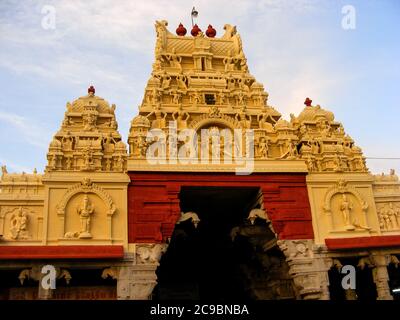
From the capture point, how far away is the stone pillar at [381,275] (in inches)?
655

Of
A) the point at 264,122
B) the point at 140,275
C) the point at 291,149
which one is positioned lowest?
the point at 140,275

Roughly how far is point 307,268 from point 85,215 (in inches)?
344

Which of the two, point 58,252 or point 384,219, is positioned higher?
point 384,219

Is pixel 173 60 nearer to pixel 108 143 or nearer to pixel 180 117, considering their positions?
pixel 180 117

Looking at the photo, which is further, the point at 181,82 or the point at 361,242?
the point at 181,82

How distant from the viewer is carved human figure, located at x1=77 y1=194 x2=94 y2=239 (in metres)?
15.8

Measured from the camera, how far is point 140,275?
51.1ft

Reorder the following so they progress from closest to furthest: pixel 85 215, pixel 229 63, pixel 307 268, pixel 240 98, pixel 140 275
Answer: pixel 140 275 < pixel 85 215 < pixel 307 268 < pixel 240 98 < pixel 229 63

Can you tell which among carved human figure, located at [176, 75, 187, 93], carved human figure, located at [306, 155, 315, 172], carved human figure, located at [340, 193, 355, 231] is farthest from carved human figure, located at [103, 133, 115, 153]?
carved human figure, located at [340, 193, 355, 231]

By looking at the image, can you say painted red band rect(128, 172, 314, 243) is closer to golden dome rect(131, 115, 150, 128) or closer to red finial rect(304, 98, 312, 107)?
golden dome rect(131, 115, 150, 128)

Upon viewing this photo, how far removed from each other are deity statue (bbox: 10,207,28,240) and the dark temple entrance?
227 inches

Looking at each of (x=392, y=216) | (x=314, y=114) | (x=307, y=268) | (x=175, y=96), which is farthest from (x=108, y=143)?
(x=392, y=216)
